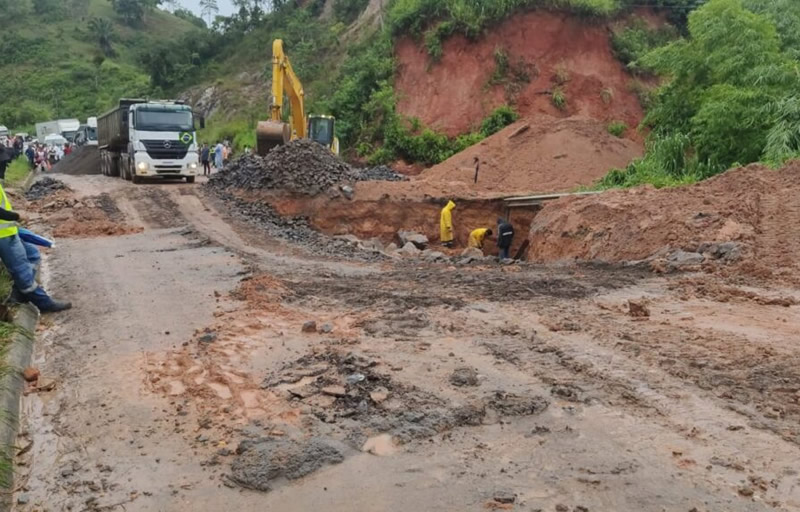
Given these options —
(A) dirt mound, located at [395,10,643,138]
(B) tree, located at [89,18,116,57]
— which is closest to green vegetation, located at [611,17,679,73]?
(A) dirt mound, located at [395,10,643,138]

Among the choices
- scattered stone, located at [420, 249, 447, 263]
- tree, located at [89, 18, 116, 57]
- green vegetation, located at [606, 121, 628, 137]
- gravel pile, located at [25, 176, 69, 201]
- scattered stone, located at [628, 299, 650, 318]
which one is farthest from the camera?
tree, located at [89, 18, 116, 57]

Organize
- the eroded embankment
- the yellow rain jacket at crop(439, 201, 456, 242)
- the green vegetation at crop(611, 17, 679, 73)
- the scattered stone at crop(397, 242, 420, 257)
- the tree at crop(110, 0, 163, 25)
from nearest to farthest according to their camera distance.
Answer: the scattered stone at crop(397, 242, 420, 257), the yellow rain jacket at crop(439, 201, 456, 242), the eroded embankment, the green vegetation at crop(611, 17, 679, 73), the tree at crop(110, 0, 163, 25)

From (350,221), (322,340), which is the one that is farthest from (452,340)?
(350,221)

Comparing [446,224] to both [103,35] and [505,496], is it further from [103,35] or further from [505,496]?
[103,35]

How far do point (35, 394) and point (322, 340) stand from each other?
98.7 inches

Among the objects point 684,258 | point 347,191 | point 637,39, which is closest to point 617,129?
point 637,39

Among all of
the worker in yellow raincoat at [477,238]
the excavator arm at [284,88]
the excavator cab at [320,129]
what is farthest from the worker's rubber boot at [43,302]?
the excavator cab at [320,129]

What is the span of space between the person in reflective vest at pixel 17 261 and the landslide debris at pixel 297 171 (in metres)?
10.7

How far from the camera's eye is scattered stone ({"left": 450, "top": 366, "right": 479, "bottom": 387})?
5.45m

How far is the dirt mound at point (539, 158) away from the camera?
21.9m

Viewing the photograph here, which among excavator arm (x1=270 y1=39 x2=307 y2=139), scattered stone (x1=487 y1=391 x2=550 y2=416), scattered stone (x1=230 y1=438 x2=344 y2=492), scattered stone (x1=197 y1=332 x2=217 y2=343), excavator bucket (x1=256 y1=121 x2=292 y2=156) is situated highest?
excavator arm (x1=270 y1=39 x2=307 y2=139)

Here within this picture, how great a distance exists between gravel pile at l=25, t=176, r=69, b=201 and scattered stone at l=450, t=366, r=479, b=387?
18041 mm

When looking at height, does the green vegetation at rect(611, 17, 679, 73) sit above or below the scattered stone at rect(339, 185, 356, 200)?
above

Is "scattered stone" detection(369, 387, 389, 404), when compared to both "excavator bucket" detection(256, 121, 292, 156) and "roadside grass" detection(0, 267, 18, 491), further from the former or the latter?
"excavator bucket" detection(256, 121, 292, 156)
